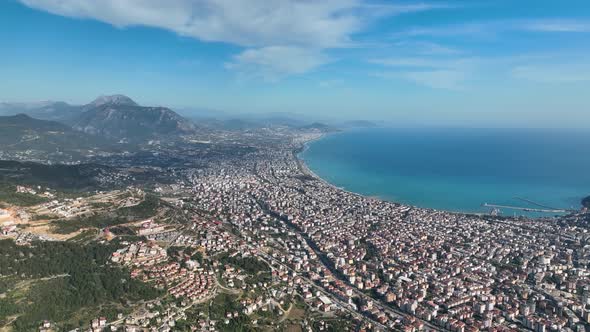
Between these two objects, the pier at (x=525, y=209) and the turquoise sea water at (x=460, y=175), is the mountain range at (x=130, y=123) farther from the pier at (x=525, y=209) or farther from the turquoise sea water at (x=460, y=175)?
the pier at (x=525, y=209)

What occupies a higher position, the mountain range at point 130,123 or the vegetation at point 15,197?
the mountain range at point 130,123

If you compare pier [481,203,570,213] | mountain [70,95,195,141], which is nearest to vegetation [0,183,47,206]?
pier [481,203,570,213]

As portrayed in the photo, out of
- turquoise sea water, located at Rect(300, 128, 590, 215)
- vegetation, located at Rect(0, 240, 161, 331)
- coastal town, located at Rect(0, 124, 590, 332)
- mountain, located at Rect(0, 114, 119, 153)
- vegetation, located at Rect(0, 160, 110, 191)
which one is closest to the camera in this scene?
vegetation, located at Rect(0, 240, 161, 331)

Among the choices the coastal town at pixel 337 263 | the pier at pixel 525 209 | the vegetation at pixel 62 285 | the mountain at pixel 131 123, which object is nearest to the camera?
the vegetation at pixel 62 285

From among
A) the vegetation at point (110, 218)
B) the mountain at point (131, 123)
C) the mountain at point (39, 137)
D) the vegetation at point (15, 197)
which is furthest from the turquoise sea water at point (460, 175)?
the mountain at point (39, 137)

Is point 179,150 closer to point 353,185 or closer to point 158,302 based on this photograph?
point 353,185

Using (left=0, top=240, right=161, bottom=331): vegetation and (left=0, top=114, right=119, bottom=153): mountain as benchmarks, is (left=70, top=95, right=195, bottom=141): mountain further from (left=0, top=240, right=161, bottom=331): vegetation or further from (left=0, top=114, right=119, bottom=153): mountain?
(left=0, top=240, right=161, bottom=331): vegetation
